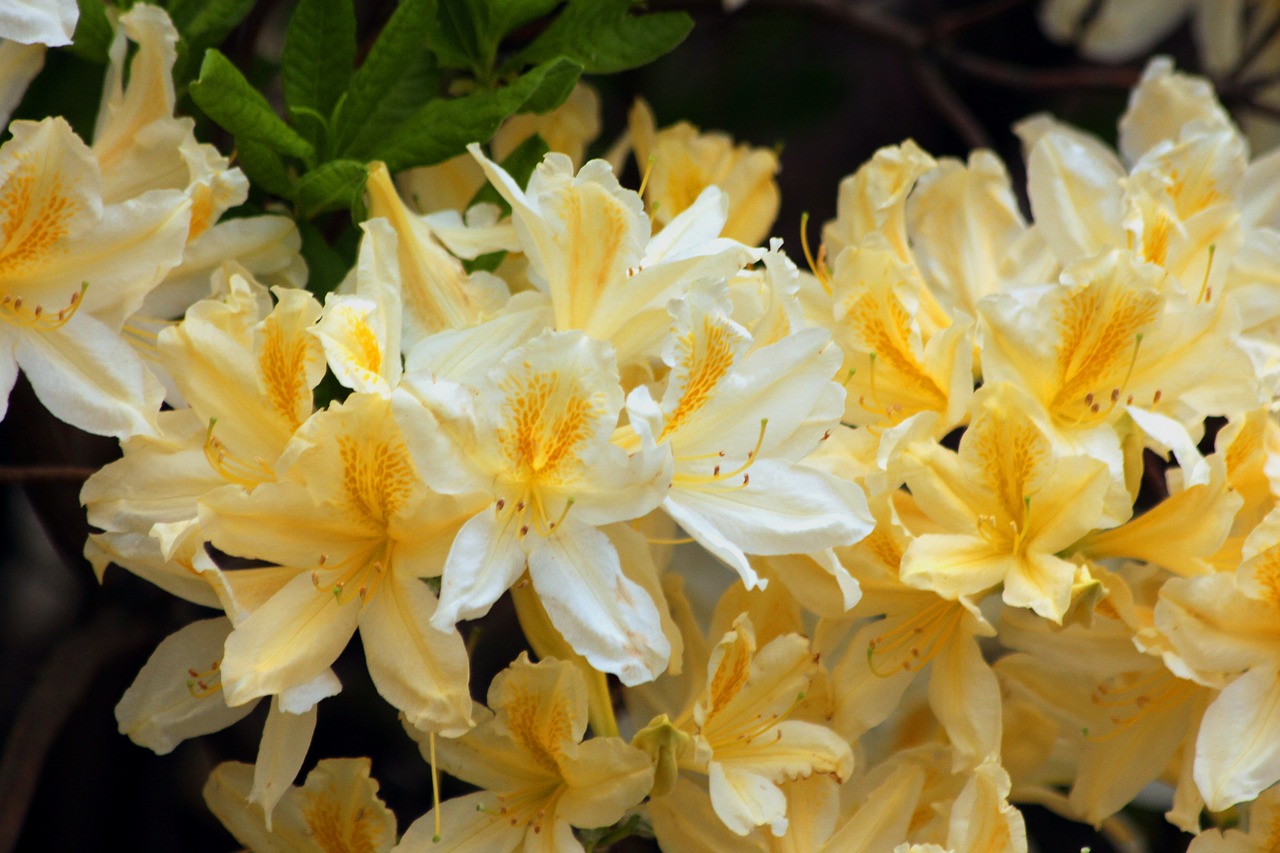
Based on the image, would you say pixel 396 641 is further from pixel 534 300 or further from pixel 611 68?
pixel 611 68

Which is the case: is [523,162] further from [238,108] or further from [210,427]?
[210,427]

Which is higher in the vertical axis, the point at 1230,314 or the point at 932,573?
the point at 1230,314

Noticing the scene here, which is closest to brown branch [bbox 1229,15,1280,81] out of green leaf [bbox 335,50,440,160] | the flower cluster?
the flower cluster

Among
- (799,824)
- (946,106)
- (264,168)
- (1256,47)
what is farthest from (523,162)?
(1256,47)

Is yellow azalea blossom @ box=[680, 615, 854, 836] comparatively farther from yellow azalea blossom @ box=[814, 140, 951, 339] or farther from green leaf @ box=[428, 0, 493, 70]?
green leaf @ box=[428, 0, 493, 70]

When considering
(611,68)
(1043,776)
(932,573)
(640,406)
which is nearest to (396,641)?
(640,406)
